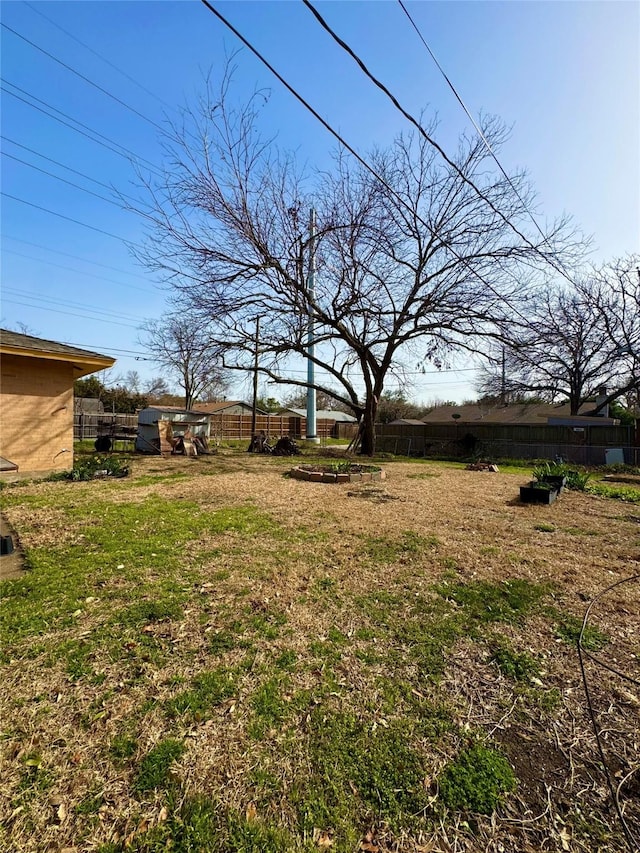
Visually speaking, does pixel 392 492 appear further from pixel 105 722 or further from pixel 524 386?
pixel 524 386

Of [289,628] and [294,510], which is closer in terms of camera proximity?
[289,628]

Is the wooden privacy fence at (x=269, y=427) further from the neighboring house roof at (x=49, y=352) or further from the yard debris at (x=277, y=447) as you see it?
the neighboring house roof at (x=49, y=352)

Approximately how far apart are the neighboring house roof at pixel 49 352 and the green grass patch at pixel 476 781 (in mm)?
9049

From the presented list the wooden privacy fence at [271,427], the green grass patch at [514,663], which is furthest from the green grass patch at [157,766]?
the wooden privacy fence at [271,427]

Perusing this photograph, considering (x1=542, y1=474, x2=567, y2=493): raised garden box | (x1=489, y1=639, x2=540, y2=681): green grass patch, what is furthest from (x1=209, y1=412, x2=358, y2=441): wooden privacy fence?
(x1=489, y1=639, x2=540, y2=681): green grass patch

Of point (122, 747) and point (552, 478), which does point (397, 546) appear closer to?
point (122, 747)

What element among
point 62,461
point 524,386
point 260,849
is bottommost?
point 260,849

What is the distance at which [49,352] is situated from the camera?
26.0 ft

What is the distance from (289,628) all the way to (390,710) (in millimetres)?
907

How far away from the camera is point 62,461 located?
873 centimetres

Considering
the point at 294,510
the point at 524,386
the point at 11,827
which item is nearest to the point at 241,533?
the point at 294,510

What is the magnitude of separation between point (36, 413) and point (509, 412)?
90.6 feet

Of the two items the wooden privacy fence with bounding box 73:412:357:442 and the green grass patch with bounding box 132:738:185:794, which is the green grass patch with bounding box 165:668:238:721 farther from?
the wooden privacy fence with bounding box 73:412:357:442

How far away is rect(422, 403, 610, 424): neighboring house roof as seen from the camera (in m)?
25.5
